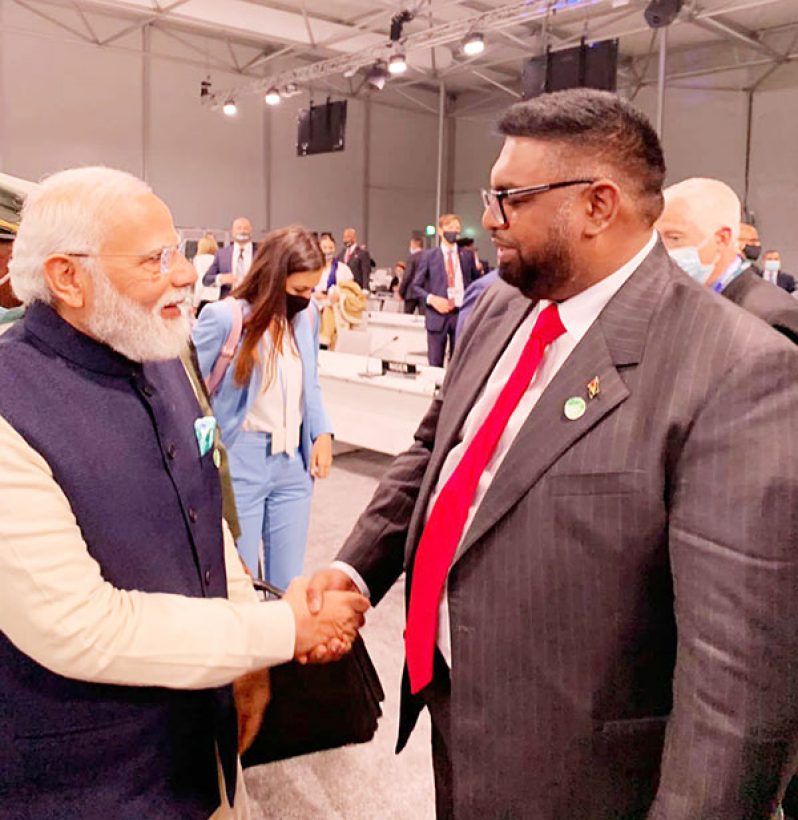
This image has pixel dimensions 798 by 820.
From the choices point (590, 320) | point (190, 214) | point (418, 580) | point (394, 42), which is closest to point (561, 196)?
point (590, 320)

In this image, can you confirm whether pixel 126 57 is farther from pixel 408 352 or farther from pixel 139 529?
pixel 139 529

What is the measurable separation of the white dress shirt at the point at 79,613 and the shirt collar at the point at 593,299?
717mm

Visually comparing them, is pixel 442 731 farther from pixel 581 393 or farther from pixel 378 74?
pixel 378 74

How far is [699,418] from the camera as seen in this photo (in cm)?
106

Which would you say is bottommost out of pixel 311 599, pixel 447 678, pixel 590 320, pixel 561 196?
pixel 447 678

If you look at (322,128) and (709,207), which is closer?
(709,207)

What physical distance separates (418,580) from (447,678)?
20 centimetres

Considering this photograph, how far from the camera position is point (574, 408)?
1178 millimetres

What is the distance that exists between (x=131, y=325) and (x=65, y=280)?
0.12m

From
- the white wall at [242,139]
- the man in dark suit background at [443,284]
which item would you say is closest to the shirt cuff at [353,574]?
the man in dark suit background at [443,284]

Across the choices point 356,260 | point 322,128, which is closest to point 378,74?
point 356,260

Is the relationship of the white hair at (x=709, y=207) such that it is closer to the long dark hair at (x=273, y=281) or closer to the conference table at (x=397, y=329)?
the long dark hair at (x=273, y=281)

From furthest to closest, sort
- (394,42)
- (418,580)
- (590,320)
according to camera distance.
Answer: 1. (394,42)
2. (418,580)
3. (590,320)

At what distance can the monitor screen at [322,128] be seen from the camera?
14633 mm
